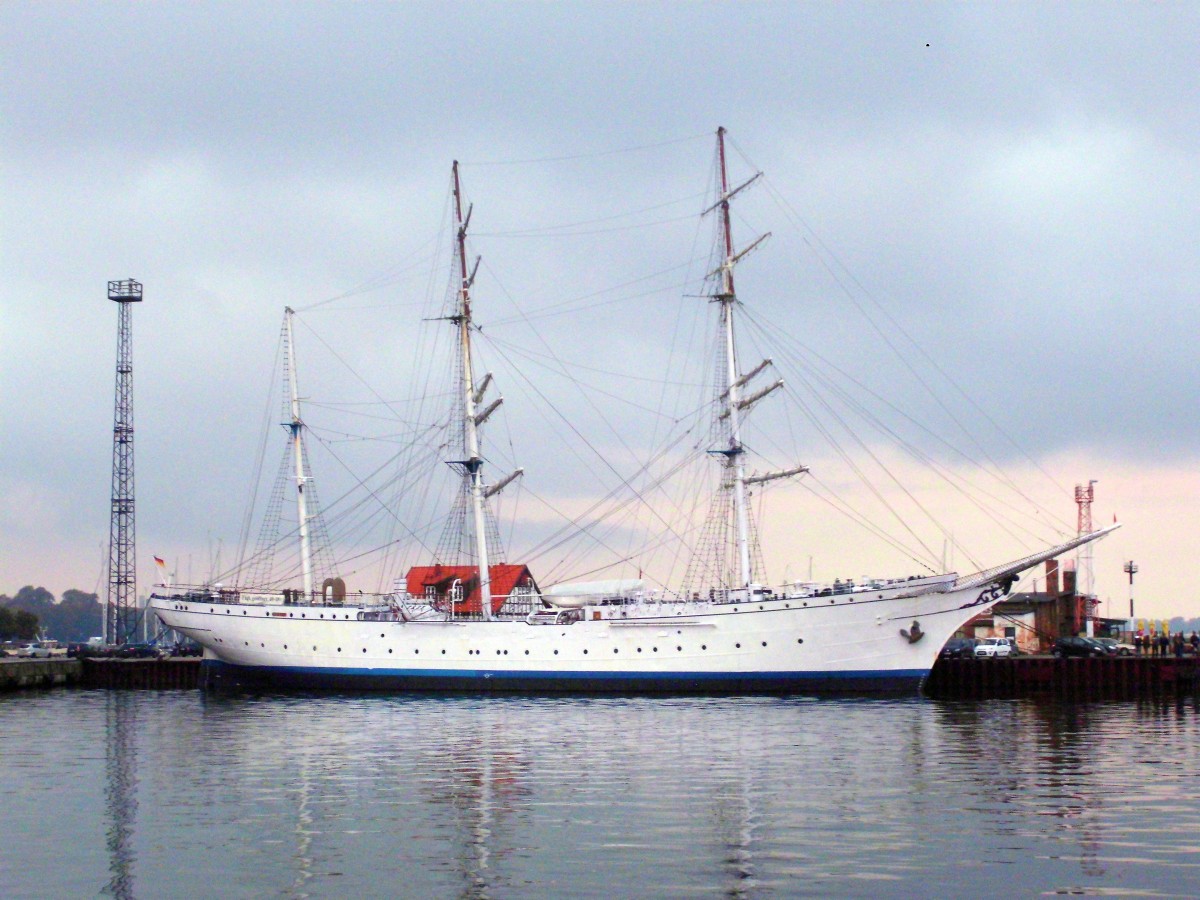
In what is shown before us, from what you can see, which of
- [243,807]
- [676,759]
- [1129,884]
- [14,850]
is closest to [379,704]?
[676,759]

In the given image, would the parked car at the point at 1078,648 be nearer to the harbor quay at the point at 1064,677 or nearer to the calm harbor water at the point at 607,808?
the harbor quay at the point at 1064,677

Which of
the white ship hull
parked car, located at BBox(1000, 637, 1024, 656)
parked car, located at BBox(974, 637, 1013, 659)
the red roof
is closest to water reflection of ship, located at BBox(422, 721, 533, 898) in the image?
the white ship hull

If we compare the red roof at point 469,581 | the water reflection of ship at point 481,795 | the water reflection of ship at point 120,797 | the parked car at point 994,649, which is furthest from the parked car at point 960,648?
the water reflection of ship at point 120,797

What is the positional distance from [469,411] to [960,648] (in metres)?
31.7

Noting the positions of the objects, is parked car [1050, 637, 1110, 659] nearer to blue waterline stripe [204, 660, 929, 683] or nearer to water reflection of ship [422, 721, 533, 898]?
blue waterline stripe [204, 660, 929, 683]

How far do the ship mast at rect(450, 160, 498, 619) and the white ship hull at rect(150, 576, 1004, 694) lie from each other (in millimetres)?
4000

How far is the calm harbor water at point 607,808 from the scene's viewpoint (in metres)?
19.0

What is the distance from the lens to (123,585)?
90.1 meters

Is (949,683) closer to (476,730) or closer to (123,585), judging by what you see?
(476,730)

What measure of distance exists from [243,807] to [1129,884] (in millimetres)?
16517

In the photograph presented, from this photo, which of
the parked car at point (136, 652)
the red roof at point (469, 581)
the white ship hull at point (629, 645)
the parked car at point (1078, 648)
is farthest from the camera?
the parked car at point (136, 652)

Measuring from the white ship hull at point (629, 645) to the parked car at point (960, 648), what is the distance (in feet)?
26.9

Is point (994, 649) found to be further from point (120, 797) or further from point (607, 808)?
point (120, 797)

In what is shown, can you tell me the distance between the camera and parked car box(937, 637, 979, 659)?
68.3m
